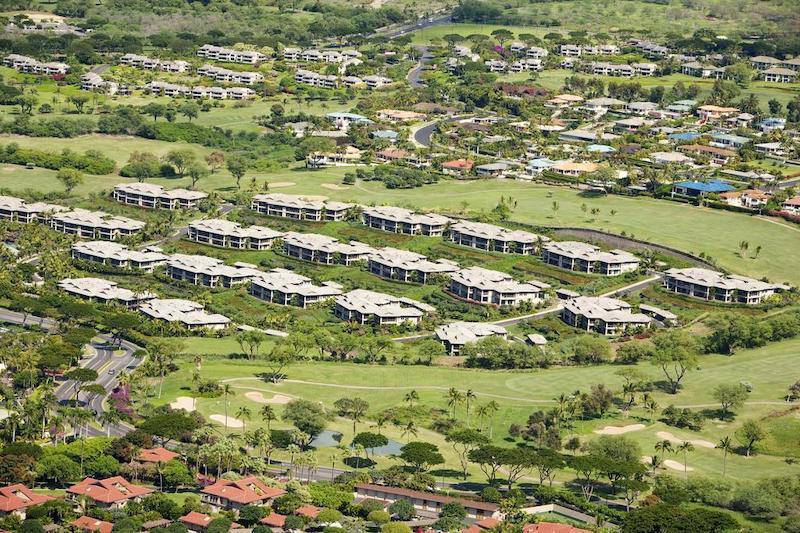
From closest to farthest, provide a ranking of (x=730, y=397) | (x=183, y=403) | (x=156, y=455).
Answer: (x=156, y=455) < (x=183, y=403) < (x=730, y=397)

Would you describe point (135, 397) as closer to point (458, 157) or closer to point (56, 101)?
point (458, 157)

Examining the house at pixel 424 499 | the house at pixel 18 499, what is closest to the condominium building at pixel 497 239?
the house at pixel 424 499

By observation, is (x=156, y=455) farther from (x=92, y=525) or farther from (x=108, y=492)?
(x=92, y=525)

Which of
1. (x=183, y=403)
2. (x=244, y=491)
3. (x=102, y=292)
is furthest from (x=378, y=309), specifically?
(x=244, y=491)

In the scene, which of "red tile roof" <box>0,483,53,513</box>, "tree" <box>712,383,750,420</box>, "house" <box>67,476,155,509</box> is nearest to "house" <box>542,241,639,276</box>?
"tree" <box>712,383,750,420</box>

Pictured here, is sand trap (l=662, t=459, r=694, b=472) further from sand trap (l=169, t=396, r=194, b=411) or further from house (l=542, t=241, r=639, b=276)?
house (l=542, t=241, r=639, b=276)
